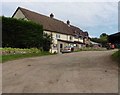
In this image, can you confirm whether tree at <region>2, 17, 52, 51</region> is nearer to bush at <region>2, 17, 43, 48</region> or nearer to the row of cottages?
bush at <region>2, 17, 43, 48</region>

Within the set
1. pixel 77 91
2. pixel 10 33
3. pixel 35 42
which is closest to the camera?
pixel 77 91

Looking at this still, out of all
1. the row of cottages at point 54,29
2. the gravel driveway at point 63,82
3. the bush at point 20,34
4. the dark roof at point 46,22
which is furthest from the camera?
the dark roof at point 46,22

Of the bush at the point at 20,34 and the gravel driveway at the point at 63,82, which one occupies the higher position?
the bush at the point at 20,34

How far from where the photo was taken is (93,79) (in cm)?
1326

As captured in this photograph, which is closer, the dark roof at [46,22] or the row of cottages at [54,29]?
the row of cottages at [54,29]

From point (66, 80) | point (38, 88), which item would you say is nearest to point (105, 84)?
point (66, 80)

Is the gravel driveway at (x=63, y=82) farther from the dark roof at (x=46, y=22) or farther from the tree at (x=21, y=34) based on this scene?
the dark roof at (x=46, y=22)

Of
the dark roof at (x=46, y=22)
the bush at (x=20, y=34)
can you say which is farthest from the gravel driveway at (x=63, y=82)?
the dark roof at (x=46, y=22)

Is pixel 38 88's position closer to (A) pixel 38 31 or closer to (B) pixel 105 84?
(B) pixel 105 84

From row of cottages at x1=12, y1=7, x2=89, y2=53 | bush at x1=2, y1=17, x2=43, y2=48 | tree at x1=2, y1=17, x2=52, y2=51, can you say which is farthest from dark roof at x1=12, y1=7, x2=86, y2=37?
bush at x1=2, y1=17, x2=43, y2=48

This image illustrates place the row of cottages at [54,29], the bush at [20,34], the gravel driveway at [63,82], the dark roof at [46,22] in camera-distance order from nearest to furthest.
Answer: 1. the gravel driveway at [63,82]
2. the bush at [20,34]
3. the row of cottages at [54,29]
4. the dark roof at [46,22]

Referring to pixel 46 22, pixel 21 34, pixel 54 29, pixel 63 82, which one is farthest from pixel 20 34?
pixel 63 82

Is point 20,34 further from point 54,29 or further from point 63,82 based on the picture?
point 63,82

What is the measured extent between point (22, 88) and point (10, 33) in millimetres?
23464
